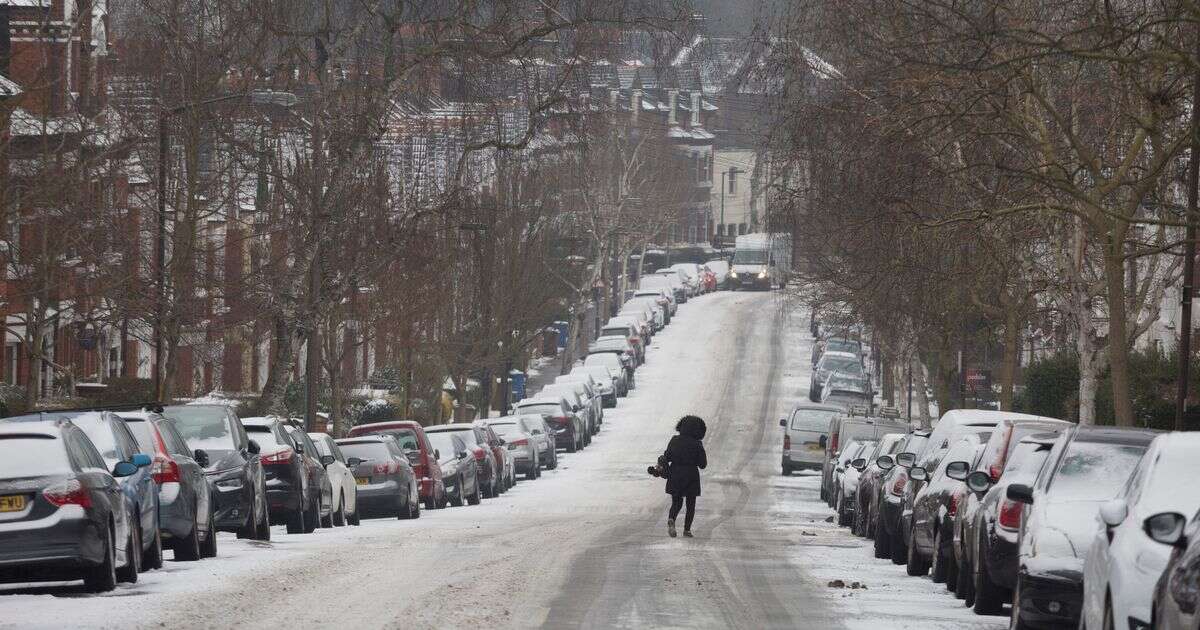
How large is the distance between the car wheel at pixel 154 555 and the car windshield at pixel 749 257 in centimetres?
10281

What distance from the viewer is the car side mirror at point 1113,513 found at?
952 cm

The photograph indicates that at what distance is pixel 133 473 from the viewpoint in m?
15.7

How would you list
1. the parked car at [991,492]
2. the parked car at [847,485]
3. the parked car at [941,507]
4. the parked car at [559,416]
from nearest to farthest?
1. the parked car at [991,492]
2. the parked car at [941,507]
3. the parked car at [847,485]
4. the parked car at [559,416]

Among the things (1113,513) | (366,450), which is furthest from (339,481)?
(1113,513)

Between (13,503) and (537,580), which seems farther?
(537,580)

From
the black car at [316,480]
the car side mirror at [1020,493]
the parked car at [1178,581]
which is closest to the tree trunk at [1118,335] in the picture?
the black car at [316,480]

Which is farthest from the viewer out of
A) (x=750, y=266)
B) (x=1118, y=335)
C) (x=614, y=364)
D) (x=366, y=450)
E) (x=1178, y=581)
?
(x=750, y=266)

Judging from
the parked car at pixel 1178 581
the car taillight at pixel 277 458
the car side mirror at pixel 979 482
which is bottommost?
the car taillight at pixel 277 458

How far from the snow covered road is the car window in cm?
91

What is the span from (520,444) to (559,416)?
10089 millimetres

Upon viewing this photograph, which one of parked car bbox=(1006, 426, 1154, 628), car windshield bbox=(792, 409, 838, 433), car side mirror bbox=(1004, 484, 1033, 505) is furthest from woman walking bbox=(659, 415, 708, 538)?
car windshield bbox=(792, 409, 838, 433)

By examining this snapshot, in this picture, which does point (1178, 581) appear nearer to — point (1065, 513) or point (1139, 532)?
point (1139, 532)

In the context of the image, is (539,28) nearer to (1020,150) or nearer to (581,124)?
(581,124)

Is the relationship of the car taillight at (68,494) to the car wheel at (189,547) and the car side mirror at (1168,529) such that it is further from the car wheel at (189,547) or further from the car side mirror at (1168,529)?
the car side mirror at (1168,529)
